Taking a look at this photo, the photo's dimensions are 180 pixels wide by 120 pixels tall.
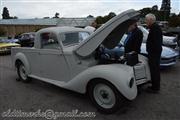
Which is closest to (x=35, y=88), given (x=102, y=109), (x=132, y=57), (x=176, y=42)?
(x=102, y=109)

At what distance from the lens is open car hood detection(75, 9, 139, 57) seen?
4.09m

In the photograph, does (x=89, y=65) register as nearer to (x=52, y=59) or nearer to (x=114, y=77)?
(x=114, y=77)

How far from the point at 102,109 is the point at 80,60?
121cm

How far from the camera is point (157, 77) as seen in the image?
4969 mm

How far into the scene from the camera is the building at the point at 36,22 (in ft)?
106

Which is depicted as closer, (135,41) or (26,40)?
(135,41)

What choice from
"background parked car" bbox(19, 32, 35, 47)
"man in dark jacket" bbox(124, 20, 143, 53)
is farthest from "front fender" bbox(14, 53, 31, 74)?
"background parked car" bbox(19, 32, 35, 47)

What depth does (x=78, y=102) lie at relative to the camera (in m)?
4.65

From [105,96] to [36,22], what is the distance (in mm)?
38402

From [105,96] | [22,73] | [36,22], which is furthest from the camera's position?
[36,22]

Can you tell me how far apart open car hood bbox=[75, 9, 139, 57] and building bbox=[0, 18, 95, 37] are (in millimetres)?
25137

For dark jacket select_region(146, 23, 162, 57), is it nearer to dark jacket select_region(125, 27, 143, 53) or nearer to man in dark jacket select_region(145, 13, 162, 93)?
man in dark jacket select_region(145, 13, 162, 93)

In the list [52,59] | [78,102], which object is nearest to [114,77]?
[78,102]

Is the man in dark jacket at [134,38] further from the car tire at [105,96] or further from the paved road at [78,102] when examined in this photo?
the car tire at [105,96]
